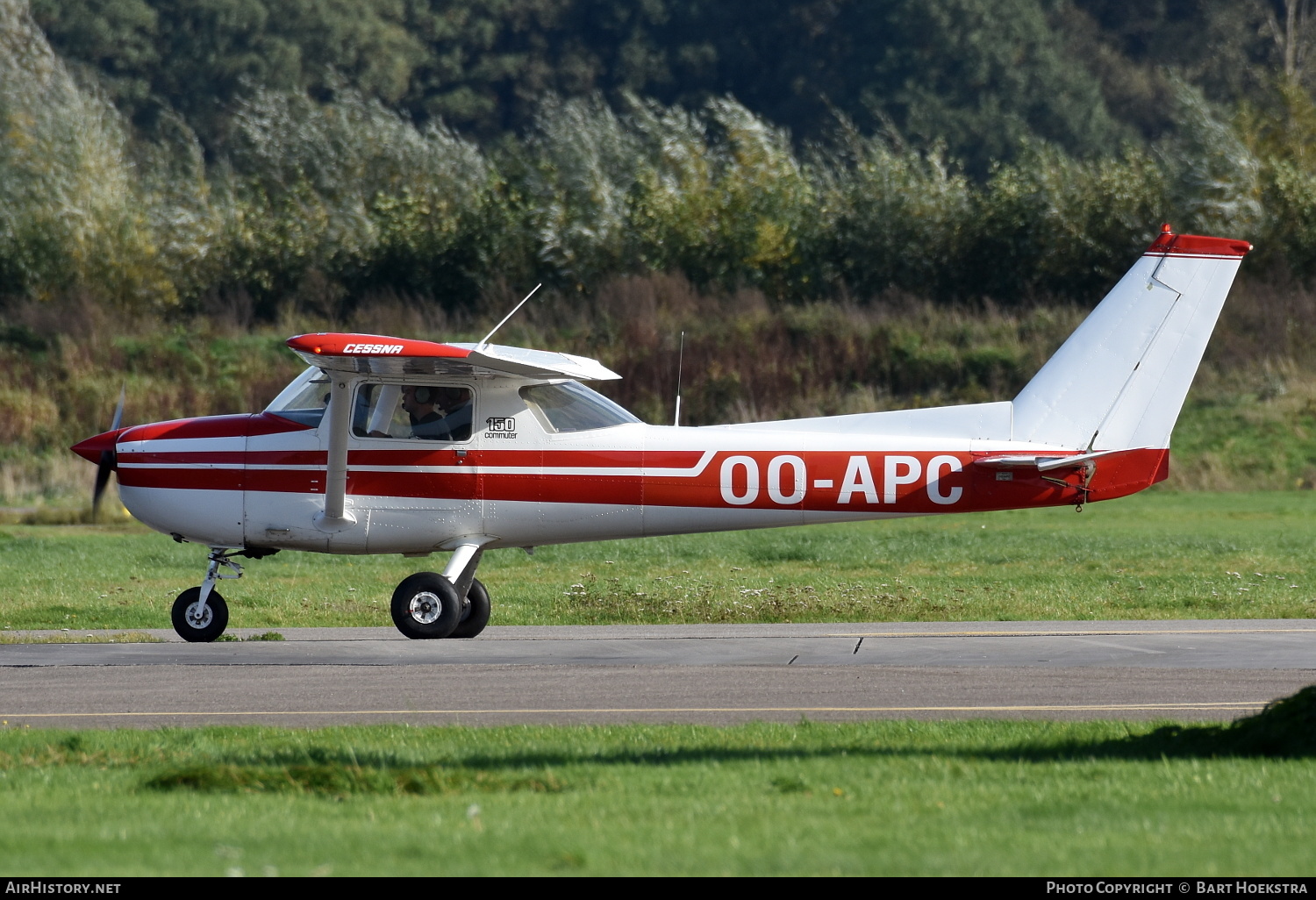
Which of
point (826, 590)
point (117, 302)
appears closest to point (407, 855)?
point (826, 590)

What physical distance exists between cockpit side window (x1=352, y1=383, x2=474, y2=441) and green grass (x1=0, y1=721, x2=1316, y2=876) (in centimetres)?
565

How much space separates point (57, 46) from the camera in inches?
2879

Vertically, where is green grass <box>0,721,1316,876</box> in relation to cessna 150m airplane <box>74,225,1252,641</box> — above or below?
below

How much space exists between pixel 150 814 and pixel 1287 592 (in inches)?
538

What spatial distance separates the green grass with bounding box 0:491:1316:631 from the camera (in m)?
17.0

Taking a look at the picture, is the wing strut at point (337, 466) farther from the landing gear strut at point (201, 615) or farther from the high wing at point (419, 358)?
the landing gear strut at point (201, 615)

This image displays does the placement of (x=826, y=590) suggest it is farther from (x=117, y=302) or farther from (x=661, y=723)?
(x=117, y=302)

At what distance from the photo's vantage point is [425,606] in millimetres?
14852

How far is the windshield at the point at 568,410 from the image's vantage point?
1530cm

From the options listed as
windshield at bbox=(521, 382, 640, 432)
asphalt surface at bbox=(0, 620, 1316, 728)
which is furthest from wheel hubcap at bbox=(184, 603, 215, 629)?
windshield at bbox=(521, 382, 640, 432)

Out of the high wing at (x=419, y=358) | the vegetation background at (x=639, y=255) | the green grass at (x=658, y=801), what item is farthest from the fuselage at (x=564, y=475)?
the vegetation background at (x=639, y=255)

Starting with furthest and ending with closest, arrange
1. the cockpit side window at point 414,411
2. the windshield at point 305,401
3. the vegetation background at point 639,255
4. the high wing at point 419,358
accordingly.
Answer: the vegetation background at point 639,255
the windshield at point 305,401
the cockpit side window at point 414,411
the high wing at point 419,358

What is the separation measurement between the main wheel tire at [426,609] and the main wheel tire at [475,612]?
0.61m

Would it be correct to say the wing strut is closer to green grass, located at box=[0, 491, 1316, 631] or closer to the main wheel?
the main wheel
